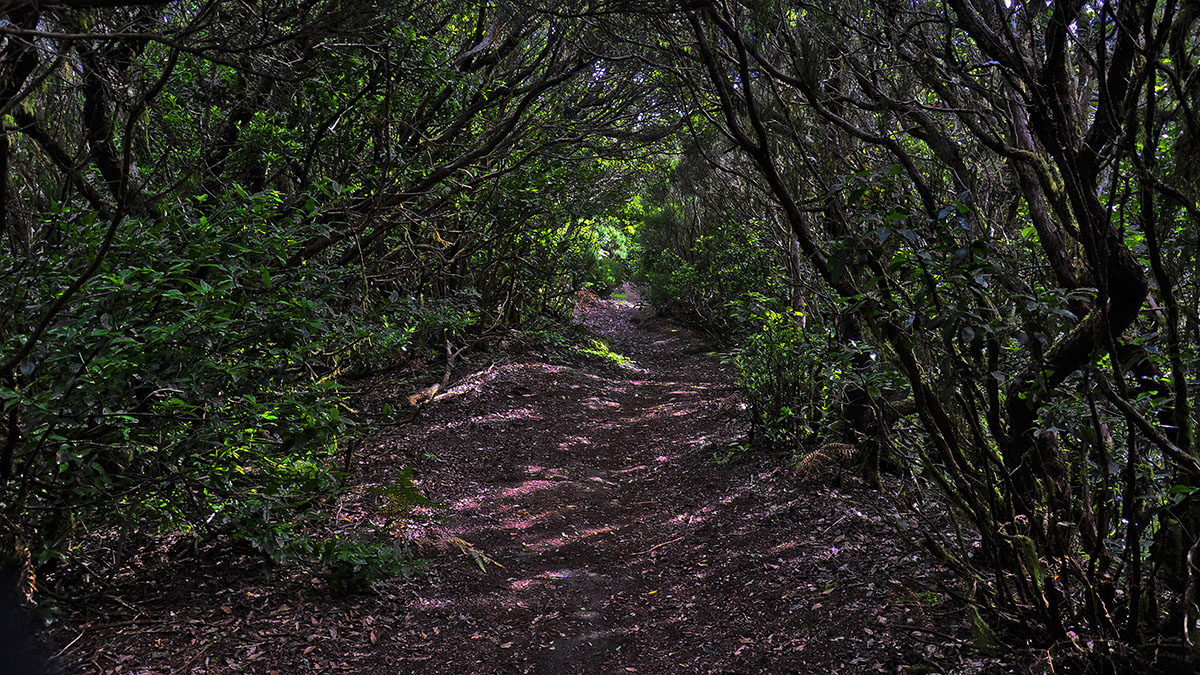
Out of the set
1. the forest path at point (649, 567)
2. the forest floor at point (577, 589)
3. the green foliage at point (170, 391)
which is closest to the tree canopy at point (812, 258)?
the green foliage at point (170, 391)

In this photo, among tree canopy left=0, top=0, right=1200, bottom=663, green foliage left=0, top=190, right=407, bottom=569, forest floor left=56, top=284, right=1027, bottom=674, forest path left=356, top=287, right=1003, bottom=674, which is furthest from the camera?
forest path left=356, top=287, right=1003, bottom=674

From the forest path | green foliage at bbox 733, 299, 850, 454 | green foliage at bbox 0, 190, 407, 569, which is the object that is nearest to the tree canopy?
green foliage at bbox 0, 190, 407, 569

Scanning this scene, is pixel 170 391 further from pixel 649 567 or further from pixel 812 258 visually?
pixel 649 567

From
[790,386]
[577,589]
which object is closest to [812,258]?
[577,589]

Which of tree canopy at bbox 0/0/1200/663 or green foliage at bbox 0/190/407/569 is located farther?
green foliage at bbox 0/190/407/569

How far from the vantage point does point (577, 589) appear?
4.98m

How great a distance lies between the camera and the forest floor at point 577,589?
3.52m

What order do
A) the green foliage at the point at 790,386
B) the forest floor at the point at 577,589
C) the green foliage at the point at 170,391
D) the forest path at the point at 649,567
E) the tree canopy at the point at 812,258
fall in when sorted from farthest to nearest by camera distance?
the green foliage at the point at 790,386 → the forest path at the point at 649,567 → the forest floor at the point at 577,589 → the green foliage at the point at 170,391 → the tree canopy at the point at 812,258

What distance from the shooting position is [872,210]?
2854 mm

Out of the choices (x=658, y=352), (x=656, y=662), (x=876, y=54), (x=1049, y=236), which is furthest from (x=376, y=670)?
(x=658, y=352)

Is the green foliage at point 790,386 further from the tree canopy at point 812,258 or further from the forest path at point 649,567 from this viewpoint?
the forest path at point 649,567

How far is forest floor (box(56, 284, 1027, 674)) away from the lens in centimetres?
352

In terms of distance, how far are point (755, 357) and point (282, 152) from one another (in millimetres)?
4933

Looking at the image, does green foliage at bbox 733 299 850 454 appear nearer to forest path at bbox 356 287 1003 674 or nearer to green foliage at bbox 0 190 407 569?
forest path at bbox 356 287 1003 674
